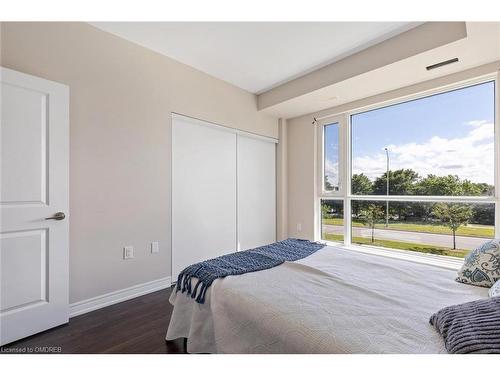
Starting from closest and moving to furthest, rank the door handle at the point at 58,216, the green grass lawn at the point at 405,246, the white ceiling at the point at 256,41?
the door handle at the point at 58,216 → the white ceiling at the point at 256,41 → the green grass lawn at the point at 405,246

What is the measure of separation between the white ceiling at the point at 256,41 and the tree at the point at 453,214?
1918 millimetres

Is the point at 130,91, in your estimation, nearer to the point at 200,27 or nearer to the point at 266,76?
the point at 200,27

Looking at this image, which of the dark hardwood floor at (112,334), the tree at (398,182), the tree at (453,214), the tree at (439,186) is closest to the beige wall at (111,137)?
the dark hardwood floor at (112,334)

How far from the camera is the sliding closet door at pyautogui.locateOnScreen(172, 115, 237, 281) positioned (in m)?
2.84

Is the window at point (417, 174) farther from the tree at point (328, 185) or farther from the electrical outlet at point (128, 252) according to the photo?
the electrical outlet at point (128, 252)

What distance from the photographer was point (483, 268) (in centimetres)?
146

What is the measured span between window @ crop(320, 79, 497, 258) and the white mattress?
1461 mm

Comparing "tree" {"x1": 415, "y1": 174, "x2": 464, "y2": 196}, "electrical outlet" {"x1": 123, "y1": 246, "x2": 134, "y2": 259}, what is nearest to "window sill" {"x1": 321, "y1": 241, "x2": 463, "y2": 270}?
"tree" {"x1": 415, "y1": 174, "x2": 464, "y2": 196}

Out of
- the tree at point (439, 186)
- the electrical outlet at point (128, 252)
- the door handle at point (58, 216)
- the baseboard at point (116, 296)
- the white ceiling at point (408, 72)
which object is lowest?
the baseboard at point (116, 296)

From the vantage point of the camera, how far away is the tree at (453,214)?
2650 mm

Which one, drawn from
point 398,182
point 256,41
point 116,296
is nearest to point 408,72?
point 398,182

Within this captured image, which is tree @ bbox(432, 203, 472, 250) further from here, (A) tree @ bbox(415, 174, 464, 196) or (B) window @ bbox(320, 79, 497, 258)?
(A) tree @ bbox(415, 174, 464, 196)

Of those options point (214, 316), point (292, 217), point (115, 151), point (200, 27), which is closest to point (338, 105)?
point (292, 217)

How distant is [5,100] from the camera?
5.37 feet
